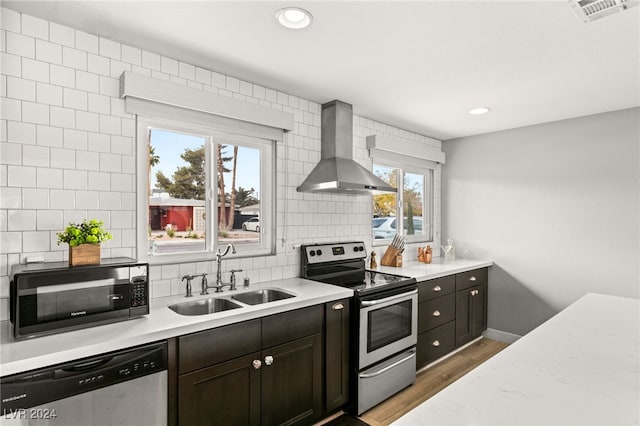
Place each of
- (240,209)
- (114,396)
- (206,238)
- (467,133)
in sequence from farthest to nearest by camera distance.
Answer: (467,133) < (240,209) < (206,238) < (114,396)

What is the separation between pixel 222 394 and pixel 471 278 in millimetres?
2897

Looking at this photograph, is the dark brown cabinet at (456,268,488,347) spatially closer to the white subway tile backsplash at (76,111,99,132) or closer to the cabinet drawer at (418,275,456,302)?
the cabinet drawer at (418,275,456,302)

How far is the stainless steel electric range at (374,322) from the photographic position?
2.62 meters

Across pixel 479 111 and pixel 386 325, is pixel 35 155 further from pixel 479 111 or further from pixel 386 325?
pixel 479 111

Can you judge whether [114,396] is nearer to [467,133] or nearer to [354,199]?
[354,199]

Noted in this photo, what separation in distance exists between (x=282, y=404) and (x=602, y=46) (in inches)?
112

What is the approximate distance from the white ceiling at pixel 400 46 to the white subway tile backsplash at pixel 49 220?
1.00 metres

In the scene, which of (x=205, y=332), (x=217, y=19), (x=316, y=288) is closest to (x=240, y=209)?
(x=316, y=288)

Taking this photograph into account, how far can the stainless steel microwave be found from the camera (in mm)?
1534

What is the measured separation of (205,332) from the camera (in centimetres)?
186

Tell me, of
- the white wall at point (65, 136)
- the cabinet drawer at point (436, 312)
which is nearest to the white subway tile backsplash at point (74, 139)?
the white wall at point (65, 136)

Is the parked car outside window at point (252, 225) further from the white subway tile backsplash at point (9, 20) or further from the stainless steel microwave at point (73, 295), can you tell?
the white subway tile backsplash at point (9, 20)

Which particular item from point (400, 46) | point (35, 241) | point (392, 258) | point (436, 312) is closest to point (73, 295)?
point (35, 241)

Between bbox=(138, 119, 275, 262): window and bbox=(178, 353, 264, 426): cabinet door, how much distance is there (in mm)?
836
